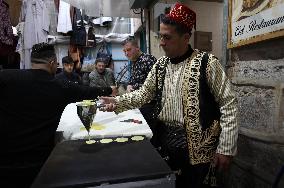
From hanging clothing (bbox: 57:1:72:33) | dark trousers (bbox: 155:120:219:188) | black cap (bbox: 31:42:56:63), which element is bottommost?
dark trousers (bbox: 155:120:219:188)

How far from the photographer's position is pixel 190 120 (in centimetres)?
186

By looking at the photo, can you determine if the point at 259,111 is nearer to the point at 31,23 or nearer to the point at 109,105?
the point at 109,105

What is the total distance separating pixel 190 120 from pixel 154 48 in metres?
4.42

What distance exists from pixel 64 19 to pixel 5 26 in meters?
3.98

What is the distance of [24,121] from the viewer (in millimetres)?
2531

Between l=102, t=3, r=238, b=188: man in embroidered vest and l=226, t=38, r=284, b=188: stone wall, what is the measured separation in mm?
361

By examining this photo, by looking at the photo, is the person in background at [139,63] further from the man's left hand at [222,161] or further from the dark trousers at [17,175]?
the man's left hand at [222,161]

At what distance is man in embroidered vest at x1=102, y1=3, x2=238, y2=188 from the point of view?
5.89 feet

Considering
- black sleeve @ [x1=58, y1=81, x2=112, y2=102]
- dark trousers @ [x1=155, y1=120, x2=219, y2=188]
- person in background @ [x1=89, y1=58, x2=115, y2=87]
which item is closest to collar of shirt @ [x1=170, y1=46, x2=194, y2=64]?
dark trousers @ [x1=155, y1=120, x2=219, y2=188]

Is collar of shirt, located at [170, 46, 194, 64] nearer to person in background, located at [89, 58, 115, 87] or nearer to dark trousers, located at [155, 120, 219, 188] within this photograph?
dark trousers, located at [155, 120, 219, 188]

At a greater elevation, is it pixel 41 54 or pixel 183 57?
pixel 41 54

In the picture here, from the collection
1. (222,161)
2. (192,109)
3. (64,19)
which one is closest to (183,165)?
(222,161)

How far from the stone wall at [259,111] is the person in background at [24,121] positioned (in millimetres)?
1761

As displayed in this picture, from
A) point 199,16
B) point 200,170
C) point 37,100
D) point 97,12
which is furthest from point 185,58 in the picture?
point 97,12
